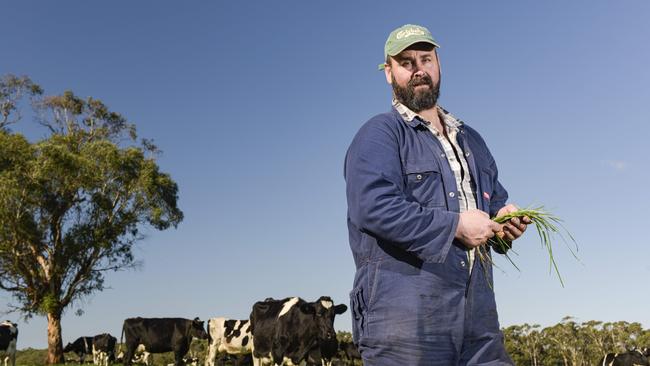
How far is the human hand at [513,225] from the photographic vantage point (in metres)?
3.24

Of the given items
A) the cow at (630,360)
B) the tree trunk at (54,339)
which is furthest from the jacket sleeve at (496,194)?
the tree trunk at (54,339)

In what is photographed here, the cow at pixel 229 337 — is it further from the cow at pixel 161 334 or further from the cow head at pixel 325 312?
the cow head at pixel 325 312

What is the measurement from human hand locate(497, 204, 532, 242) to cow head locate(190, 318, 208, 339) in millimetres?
20113

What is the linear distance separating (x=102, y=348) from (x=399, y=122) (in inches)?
1190

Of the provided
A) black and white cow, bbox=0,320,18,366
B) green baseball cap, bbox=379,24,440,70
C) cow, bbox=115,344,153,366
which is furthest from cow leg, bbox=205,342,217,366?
green baseball cap, bbox=379,24,440,70

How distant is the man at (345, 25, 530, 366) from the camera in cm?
276

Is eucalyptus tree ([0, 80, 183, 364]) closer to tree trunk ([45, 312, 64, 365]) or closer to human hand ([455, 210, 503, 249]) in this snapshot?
tree trunk ([45, 312, 64, 365])

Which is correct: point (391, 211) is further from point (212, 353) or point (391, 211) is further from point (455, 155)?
point (212, 353)

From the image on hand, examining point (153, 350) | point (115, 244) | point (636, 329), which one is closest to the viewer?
point (153, 350)

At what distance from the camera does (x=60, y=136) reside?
1288 inches

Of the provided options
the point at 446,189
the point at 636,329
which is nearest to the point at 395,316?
the point at 446,189

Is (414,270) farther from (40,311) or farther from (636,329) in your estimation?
(636,329)

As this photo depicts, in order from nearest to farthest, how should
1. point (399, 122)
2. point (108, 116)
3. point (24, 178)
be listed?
point (399, 122), point (24, 178), point (108, 116)

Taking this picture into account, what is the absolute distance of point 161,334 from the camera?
23.1m
